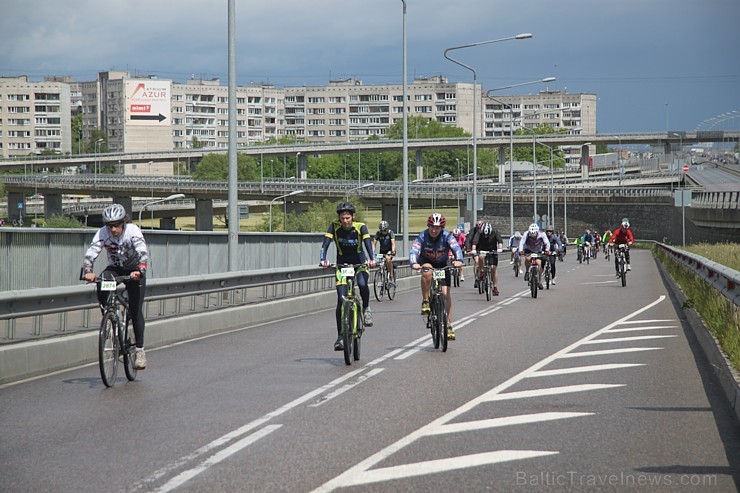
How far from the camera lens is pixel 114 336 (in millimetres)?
11586

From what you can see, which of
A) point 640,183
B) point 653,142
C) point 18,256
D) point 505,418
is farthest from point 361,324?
point 653,142

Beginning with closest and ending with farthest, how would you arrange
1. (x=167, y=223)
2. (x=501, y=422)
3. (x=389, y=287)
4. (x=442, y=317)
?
(x=501, y=422) < (x=442, y=317) < (x=389, y=287) < (x=167, y=223)

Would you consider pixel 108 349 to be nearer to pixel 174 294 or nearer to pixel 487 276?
pixel 174 294

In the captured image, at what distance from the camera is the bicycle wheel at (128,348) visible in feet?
38.7

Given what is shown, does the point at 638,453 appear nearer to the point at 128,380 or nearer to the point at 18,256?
the point at 128,380

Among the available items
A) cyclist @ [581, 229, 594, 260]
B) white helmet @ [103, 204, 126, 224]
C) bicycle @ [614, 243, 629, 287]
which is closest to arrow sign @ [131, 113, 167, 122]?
cyclist @ [581, 229, 594, 260]

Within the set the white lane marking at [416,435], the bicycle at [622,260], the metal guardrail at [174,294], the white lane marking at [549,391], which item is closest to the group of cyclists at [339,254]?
the metal guardrail at [174,294]

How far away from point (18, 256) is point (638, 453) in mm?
14516

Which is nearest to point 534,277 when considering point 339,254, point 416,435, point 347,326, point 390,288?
point 390,288

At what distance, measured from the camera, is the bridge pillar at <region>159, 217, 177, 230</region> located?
160500 mm

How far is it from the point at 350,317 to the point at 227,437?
492 centimetres

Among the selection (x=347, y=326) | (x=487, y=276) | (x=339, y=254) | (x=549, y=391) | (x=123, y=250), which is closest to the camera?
(x=549, y=391)

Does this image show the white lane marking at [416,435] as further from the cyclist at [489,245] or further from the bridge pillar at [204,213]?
the bridge pillar at [204,213]

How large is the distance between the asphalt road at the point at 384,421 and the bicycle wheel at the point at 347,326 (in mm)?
156
